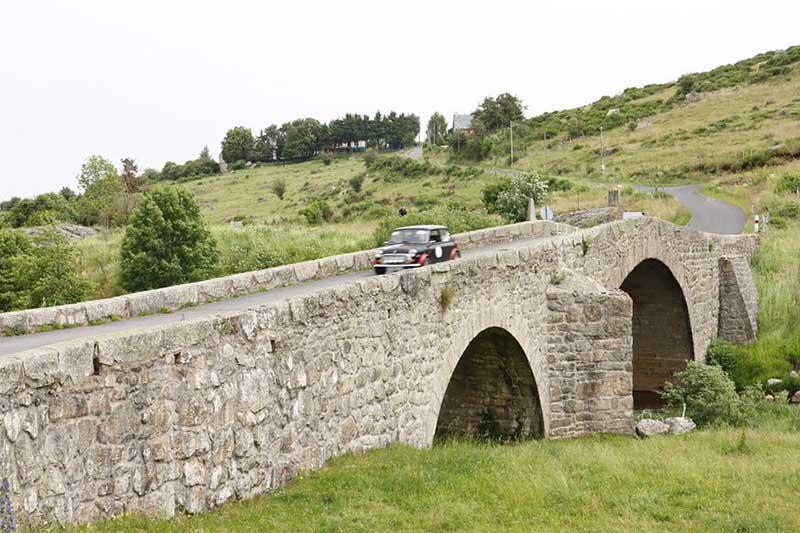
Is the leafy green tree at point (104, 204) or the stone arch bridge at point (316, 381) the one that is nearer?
the stone arch bridge at point (316, 381)

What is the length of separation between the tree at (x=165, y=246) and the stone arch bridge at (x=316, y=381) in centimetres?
1493

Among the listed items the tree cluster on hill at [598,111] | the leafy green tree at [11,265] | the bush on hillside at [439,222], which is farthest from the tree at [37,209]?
the tree cluster on hill at [598,111]

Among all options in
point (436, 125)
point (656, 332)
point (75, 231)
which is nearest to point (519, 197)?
point (656, 332)

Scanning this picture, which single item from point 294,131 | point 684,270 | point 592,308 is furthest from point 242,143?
point 592,308

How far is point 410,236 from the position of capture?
19.1 metres

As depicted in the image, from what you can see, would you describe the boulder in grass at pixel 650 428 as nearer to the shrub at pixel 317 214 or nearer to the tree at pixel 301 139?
the shrub at pixel 317 214

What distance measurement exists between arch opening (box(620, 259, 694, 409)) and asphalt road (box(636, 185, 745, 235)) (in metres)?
9.46

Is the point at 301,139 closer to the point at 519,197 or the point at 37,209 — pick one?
the point at 37,209

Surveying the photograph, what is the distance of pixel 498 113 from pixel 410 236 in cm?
7746

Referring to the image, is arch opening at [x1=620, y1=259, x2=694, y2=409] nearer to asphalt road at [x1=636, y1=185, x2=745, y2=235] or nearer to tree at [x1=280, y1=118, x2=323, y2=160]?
asphalt road at [x1=636, y1=185, x2=745, y2=235]

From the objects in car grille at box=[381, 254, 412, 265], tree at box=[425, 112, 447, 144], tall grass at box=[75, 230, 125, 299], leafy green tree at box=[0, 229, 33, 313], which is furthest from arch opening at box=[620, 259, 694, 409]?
tree at box=[425, 112, 447, 144]

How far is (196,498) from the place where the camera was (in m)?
7.05

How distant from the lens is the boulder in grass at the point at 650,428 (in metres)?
17.0

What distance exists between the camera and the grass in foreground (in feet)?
25.7
